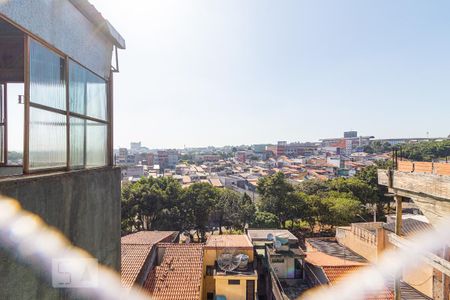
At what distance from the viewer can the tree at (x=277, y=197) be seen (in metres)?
25.0

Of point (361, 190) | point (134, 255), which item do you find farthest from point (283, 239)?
point (361, 190)

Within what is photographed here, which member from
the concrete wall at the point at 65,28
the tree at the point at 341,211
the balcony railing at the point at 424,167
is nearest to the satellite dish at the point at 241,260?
the balcony railing at the point at 424,167

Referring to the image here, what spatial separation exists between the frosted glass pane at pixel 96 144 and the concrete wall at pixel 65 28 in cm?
75

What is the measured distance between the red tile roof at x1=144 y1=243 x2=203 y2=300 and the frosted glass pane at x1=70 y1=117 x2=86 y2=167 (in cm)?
925

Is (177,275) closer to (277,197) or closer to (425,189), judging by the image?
(425,189)

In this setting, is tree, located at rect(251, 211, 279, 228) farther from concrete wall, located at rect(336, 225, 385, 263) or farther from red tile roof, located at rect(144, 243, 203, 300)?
red tile roof, located at rect(144, 243, 203, 300)

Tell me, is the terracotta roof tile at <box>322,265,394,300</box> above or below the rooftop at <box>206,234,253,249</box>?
below

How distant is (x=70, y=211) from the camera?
9.98ft

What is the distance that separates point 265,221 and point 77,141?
69.4ft

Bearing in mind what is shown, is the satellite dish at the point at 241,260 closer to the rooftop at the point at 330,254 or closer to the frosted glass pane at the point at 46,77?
the rooftop at the point at 330,254

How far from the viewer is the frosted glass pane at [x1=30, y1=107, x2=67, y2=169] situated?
2746mm

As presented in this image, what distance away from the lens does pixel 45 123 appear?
2885 mm

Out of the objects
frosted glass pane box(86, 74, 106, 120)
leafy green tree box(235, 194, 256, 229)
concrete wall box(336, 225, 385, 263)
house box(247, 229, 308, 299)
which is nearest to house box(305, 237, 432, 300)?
concrete wall box(336, 225, 385, 263)

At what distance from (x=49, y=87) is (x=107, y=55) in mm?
1603
